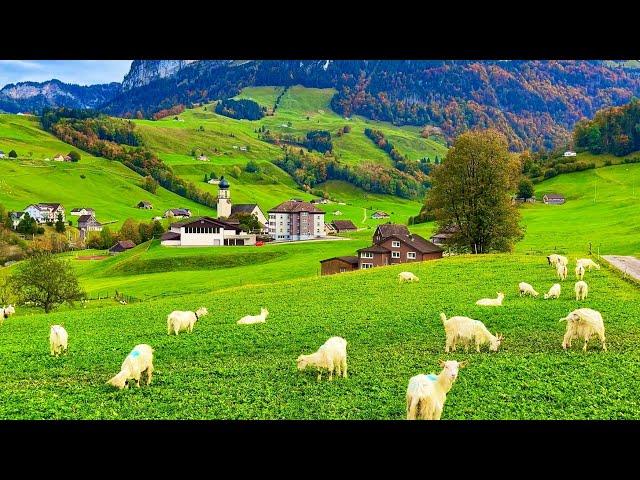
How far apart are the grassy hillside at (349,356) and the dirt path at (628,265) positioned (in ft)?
4.48

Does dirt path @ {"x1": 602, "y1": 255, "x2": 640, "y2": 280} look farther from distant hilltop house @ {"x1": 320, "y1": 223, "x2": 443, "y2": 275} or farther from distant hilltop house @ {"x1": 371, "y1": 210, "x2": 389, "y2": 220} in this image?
distant hilltop house @ {"x1": 371, "y1": 210, "x2": 389, "y2": 220}

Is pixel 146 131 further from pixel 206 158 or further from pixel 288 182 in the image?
pixel 288 182

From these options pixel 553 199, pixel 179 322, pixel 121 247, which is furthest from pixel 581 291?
pixel 121 247

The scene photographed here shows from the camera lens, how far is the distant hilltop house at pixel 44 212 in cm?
9931

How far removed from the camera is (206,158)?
183m

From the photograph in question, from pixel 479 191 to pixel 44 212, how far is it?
277 ft

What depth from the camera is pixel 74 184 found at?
408 ft

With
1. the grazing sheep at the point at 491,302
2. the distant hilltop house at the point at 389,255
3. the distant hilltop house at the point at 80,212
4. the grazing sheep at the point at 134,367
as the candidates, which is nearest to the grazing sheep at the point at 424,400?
the grazing sheep at the point at 134,367

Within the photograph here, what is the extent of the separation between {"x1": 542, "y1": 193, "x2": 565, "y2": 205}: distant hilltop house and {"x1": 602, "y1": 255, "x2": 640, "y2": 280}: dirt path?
5042 cm
